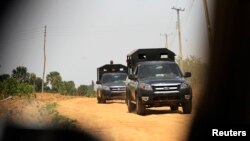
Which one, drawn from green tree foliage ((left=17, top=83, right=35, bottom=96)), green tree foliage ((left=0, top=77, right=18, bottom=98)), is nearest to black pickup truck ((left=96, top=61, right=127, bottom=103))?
green tree foliage ((left=17, top=83, right=35, bottom=96))

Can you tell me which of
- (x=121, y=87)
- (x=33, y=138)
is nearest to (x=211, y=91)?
(x=121, y=87)

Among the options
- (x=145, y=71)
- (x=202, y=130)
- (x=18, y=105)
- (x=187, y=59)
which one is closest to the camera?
(x=202, y=130)

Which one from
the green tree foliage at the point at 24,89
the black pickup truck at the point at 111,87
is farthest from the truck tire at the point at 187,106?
the black pickup truck at the point at 111,87

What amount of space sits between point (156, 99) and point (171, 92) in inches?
20.6

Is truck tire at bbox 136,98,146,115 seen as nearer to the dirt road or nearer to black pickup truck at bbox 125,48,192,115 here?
black pickup truck at bbox 125,48,192,115

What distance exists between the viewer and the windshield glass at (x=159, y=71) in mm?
14821

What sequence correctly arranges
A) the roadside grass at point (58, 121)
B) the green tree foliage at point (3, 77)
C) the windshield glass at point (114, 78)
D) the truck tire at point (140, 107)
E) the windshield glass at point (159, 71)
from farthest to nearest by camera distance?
1. the windshield glass at point (114, 78)
2. the windshield glass at point (159, 71)
3. the truck tire at point (140, 107)
4. the green tree foliage at point (3, 77)
5. the roadside grass at point (58, 121)

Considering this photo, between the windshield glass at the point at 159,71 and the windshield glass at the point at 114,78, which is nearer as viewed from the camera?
the windshield glass at the point at 159,71

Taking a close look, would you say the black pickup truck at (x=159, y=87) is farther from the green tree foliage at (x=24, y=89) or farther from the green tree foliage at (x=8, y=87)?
the green tree foliage at (x=8, y=87)

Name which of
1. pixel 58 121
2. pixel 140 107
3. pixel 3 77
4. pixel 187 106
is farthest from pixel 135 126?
pixel 3 77

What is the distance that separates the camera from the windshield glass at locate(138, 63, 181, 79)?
1482cm

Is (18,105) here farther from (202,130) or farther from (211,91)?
(211,91)

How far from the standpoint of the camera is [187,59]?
31.9 meters

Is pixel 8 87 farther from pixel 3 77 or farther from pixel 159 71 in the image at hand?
pixel 159 71
